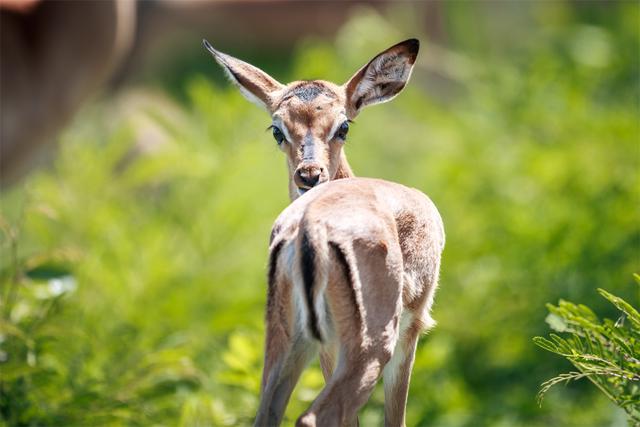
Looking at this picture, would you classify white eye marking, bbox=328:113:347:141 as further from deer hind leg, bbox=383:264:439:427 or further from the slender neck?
deer hind leg, bbox=383:264:439:427

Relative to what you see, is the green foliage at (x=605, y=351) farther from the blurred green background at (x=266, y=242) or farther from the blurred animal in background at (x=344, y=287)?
the blurred green background at (x=266, y=242)

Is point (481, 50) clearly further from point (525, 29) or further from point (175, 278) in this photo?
point (175, 278)

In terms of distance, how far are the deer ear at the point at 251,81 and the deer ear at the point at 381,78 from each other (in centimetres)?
29

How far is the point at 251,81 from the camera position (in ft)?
13.6

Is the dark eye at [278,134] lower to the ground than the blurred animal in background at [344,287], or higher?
higher

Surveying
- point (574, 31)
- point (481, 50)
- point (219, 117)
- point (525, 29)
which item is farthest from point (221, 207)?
point (525, 29)

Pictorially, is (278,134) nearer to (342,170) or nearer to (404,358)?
(342,170)

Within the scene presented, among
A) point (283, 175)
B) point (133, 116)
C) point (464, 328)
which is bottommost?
point (464, 328)

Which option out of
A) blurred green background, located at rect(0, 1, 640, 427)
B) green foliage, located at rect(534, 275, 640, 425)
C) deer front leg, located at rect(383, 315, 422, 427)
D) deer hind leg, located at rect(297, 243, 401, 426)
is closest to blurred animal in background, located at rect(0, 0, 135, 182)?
blurred green background, located at rect(0, 1, 640, 427)

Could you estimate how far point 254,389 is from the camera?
5.14 metres

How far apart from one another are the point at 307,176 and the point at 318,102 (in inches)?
15.6

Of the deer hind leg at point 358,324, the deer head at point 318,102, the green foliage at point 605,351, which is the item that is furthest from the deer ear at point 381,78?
the deer hind leg at point 358,324

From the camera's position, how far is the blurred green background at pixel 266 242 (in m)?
5.33

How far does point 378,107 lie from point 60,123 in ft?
11.8
